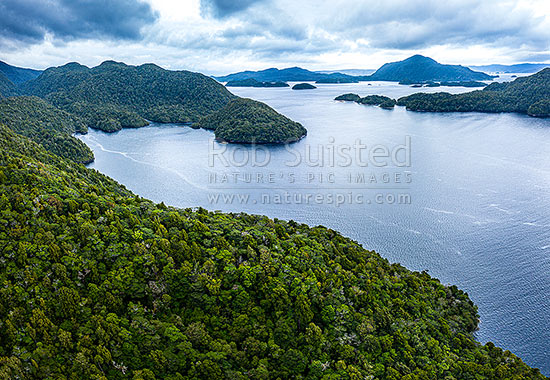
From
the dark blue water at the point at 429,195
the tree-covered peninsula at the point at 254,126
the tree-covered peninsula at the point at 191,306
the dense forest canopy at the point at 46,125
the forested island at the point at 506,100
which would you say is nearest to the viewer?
the tree-covered peninsula at the point at 191,306

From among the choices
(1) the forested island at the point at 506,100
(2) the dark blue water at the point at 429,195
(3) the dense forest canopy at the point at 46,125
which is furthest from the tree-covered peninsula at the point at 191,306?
(1) the forested island at the point at 506,100

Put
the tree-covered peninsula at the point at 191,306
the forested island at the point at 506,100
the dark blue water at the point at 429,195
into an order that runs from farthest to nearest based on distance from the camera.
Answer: the forested island at the point at 506,100
the dark blue water at the point at 429,195
the tree-covered peninsula at the point at 191,306

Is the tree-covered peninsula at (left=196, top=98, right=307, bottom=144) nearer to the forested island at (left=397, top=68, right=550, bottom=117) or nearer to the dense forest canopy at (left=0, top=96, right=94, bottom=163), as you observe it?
the dense forest canopy at (left=0, top=96, right=94, bottom=163)

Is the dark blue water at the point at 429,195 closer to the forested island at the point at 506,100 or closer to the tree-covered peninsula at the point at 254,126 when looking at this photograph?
the tree-covered peninsula at the point at 254,126

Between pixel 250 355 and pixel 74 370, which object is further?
pixel 250 355

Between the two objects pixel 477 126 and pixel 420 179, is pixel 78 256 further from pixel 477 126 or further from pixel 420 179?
pixel 477 126

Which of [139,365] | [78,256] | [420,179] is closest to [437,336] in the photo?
[139,365]

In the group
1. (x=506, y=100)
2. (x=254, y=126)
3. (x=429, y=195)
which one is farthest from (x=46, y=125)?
(x=506, y=100)
